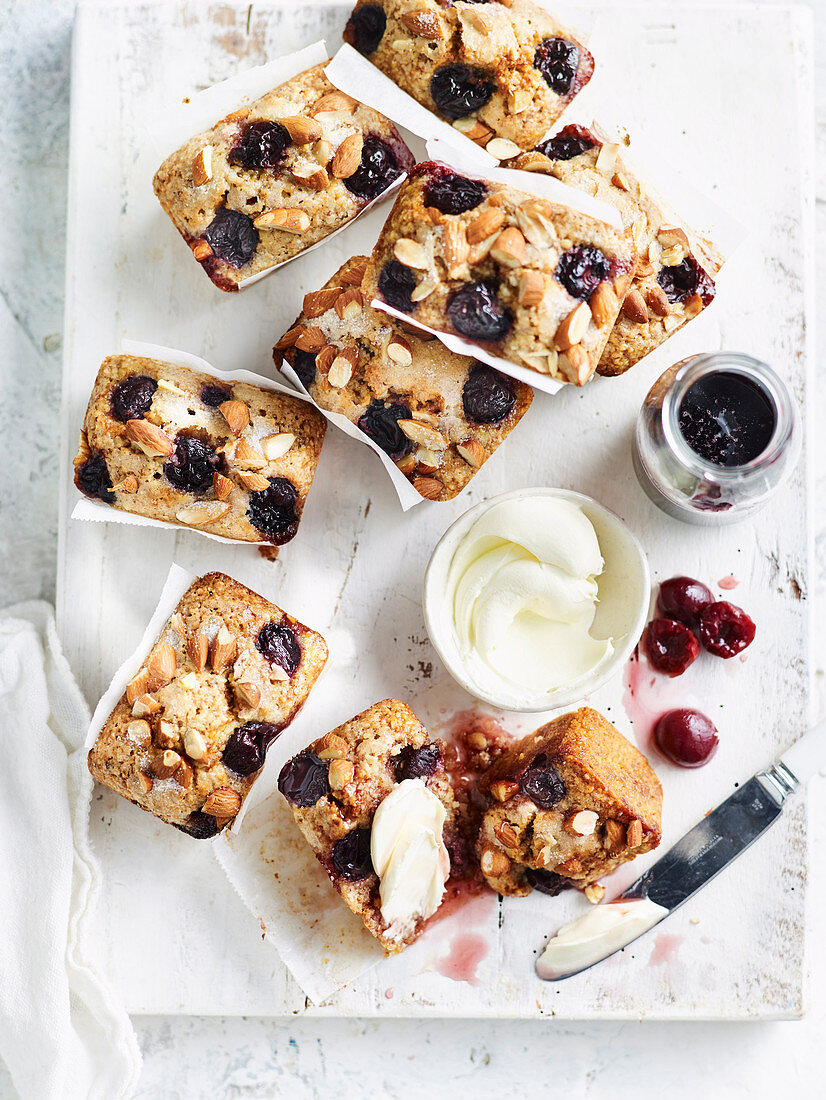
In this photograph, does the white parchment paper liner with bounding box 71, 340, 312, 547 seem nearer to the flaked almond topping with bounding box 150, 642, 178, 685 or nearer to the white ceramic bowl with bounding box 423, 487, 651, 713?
the flaked almond topping with bounding box 150, 642, 178, 685

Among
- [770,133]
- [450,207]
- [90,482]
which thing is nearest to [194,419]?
[90,482]

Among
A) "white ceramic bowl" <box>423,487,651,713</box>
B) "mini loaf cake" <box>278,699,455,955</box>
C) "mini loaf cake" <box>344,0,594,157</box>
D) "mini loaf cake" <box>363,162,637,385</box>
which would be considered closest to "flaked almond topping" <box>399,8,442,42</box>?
"mini loaf cake" <box>344,0,594,157</box>

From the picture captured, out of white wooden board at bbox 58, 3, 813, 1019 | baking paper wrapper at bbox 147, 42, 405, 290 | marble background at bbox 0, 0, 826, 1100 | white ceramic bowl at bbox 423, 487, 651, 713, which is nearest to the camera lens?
white ceramic bowl at bbox 423, 487, 651, 713

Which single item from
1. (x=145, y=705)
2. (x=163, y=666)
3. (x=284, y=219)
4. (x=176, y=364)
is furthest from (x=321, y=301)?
(x=145, y=705)

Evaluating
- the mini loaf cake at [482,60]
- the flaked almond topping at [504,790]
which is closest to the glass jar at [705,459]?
the mini loaf cake at [482,60]

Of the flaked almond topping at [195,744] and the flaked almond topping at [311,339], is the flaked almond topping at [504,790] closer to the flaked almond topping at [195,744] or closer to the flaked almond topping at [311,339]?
the flaked almond topping at [195,744]

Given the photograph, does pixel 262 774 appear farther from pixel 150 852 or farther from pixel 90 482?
pixel 90 482
